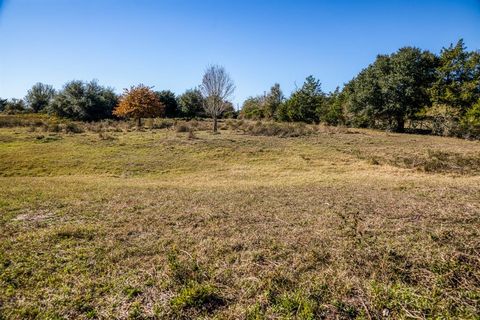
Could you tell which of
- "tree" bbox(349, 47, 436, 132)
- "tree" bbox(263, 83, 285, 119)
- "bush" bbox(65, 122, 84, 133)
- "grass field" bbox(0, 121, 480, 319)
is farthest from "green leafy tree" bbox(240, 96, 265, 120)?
"grass field" bbox(0, 121, 480, 319)

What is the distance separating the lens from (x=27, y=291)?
3.24 m

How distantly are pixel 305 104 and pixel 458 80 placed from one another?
61.9 ft

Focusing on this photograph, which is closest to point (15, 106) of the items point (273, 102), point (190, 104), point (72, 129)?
point (190, 104)

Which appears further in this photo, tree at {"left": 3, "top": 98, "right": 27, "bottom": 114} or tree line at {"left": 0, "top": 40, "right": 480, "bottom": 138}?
tree at {"left": 3, "top": 98, "right": 27, "bottom": 114}

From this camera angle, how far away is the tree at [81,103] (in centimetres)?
4122

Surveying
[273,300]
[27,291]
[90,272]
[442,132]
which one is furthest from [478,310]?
[442,132]

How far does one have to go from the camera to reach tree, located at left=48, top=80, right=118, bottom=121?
41219 millimetres

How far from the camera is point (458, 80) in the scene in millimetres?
29531

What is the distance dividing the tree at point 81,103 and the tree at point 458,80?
42370 mm

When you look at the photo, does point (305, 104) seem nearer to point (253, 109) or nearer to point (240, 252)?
point (253, 109)

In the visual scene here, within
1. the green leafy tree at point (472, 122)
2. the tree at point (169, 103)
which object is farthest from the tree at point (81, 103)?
the green leafy tree at point (472, 122)

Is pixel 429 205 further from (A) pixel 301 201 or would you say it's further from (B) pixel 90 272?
(B) pixel 90 272

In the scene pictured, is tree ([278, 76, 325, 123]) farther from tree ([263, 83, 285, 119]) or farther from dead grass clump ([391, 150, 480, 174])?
dead grass clump ([391, 150, 480, 174])

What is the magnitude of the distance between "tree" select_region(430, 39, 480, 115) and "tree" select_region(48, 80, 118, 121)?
42.4 m
